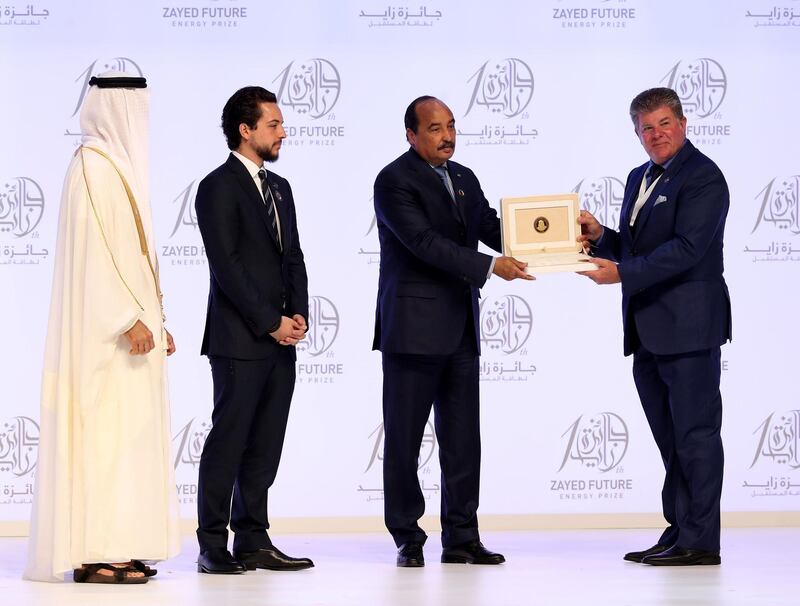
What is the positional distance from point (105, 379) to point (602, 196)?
2952 millimetres

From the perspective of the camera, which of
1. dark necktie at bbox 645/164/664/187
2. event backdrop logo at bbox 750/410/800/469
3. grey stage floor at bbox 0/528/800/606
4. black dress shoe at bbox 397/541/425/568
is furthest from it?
event backdrop logo at bbox 750/410/800/469

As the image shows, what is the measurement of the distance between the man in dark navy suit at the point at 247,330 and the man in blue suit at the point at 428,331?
0.37 meters

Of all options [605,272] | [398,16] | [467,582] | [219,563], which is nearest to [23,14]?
[398,16]

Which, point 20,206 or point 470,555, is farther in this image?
point 20,206

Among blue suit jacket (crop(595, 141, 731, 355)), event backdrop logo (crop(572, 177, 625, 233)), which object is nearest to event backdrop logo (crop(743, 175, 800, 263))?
event backdrop logo (crop(572, 177, 625, 233))

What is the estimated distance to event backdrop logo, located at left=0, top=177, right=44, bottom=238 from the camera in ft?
20.1

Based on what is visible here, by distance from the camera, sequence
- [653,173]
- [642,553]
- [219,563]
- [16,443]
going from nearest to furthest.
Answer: [219,563]
[642,553]
[653,173]
[16,443]

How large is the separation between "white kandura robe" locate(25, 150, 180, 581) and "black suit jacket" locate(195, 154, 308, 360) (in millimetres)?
285

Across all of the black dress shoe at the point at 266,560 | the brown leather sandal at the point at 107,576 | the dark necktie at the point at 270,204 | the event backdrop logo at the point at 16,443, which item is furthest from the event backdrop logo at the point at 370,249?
the brown leather sandal at the point at 107,576

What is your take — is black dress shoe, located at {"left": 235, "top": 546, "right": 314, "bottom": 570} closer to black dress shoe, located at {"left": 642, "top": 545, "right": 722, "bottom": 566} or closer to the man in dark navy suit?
the man in dark navy suit

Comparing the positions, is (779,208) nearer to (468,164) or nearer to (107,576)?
(468,164)

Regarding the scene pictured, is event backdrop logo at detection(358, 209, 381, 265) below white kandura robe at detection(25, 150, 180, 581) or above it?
above

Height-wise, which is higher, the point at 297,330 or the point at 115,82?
the point at 115,82

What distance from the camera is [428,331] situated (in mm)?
4785
